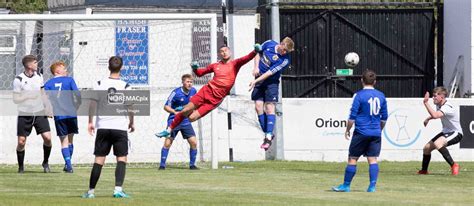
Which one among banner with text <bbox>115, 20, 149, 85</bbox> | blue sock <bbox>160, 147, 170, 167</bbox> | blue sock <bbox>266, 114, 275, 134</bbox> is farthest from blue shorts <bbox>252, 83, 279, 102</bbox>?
banner with text <bbox>115, 20, 149, 85</bbox>

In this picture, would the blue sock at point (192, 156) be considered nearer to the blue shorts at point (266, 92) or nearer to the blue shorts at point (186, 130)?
the blue shorts at point (186, 130)

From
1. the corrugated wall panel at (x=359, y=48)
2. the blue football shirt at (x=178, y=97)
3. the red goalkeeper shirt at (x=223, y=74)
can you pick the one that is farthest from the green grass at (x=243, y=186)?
the corrugated wall panel at (x=359, y=48)

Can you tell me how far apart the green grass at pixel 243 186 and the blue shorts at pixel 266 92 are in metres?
1.38

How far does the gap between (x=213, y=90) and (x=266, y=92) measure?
134 cm

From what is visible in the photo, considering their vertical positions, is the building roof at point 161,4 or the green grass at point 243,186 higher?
the building roof at point 161,4

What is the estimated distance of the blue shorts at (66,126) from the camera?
2391 centimetres

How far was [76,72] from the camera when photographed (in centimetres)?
2675

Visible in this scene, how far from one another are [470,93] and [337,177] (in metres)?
13.7

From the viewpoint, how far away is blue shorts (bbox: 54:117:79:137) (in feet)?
78.4

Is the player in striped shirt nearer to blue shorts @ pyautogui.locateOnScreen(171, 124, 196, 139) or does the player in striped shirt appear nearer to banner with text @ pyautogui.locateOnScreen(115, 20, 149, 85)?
blue shorts @ pyautogui.locateOnScreen(171, 124, 196, 139)

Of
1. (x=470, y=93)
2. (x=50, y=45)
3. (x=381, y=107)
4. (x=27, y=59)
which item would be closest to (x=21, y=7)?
(x=470, y=93)

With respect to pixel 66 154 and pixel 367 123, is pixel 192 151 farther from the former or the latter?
pixel 367 123

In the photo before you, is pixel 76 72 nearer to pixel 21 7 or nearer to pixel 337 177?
pixel 337 177

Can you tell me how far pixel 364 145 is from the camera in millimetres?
18797
